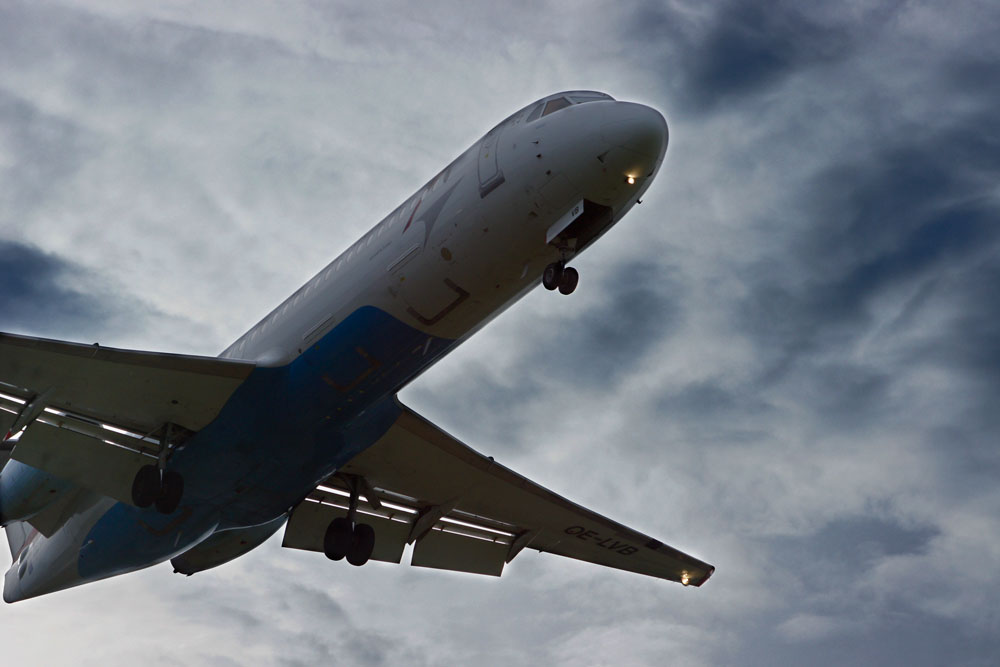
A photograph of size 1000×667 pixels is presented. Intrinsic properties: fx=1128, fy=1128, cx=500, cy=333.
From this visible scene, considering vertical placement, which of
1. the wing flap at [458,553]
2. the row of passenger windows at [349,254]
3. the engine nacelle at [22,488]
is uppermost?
the row of passenger windows at [349,254]

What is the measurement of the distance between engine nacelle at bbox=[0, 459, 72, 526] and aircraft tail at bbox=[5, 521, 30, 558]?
11.6 ft

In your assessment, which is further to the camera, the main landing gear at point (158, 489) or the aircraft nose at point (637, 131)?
the main landing gear at point (158, 489)

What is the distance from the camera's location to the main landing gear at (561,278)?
19.0 m

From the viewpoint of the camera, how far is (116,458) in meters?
23.4

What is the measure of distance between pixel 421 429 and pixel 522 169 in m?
7.68

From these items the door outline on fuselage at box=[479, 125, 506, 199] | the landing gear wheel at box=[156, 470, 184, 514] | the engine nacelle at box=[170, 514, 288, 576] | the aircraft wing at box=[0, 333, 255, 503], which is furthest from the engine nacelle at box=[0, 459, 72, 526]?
the door outline on fuselage at box=[479, 125, 506, 199]

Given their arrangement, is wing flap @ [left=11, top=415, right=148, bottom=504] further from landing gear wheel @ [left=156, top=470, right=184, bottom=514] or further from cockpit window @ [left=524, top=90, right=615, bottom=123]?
cockpit window @ [left=524, top=90, right=615, bottom=123]

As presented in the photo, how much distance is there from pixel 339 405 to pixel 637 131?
295 inches

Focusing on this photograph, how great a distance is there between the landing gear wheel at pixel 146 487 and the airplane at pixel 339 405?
0.04m

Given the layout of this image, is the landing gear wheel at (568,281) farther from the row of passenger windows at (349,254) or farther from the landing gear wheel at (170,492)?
the landing gear wheel at (170,492)

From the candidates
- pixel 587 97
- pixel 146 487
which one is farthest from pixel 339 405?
pixel 587 97

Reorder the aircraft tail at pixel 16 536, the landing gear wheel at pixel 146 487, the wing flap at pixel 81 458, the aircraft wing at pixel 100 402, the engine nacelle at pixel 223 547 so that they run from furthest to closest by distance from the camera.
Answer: the aircraft tail at pixel 16 536 → the engine nacelle at pixel 223 547 → the wing flap at pixel 81 458 → the landing gear wheel at pixel 146 487 → the aircraft wing at pixel 100 402

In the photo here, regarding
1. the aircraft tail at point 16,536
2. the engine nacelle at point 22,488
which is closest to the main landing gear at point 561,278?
the engine nacelle at point 22,488

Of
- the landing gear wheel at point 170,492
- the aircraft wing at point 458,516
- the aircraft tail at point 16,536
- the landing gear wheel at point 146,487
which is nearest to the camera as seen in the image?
the landing gear wheel at point 146,487
